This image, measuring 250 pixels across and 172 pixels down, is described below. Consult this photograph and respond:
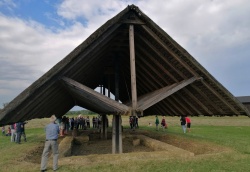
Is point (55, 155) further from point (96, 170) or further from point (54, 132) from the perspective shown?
point (96, 170)

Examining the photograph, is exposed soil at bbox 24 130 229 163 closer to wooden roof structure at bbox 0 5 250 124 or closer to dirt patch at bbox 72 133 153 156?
dirt patch at bbox 72 133 153 156

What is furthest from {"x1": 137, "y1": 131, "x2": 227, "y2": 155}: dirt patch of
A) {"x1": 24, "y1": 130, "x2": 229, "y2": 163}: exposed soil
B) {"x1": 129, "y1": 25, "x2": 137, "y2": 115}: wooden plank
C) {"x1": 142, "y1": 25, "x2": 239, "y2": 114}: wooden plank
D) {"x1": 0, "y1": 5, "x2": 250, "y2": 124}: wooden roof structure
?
{"x1": 129, "y1": 25, "x2": 137, "y2": 115}: wooden plank

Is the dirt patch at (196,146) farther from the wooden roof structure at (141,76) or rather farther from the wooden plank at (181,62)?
the wooden plank at (181,62)

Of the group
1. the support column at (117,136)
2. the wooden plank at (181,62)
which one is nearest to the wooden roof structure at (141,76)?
the wooden plank at (181,62)

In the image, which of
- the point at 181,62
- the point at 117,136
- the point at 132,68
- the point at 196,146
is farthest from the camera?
the point at 196,146

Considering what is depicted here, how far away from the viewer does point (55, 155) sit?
7.47 meters

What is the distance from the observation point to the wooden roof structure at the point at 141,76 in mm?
8930

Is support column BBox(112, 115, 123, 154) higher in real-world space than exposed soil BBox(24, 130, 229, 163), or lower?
higher

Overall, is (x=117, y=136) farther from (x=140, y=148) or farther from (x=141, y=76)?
(x=141, y=76)

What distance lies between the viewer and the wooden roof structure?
893 cm

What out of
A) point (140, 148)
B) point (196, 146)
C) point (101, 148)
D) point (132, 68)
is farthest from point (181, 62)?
point (101, 148)

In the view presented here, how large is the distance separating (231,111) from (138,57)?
4.80 metres

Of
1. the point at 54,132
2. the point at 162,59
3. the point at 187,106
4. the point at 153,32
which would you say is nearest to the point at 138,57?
the point at 162,59

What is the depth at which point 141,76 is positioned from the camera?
46.9ft
